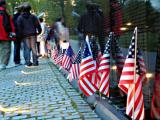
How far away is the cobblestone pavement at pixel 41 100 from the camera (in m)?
7.29

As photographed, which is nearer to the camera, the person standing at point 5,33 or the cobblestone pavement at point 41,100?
the cobblestone pavement at point 41,100

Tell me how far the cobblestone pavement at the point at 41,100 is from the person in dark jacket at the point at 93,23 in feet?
3.76

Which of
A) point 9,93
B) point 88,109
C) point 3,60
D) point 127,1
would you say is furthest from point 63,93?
point 3,60

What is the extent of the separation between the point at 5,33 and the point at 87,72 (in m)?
8.95

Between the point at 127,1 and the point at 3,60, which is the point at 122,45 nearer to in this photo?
the point at 127,1

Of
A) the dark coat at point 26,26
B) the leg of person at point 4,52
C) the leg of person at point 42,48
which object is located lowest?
the leg of person at point 42,48

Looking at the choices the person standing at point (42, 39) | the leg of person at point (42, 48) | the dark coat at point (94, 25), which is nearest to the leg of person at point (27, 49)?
the dark coat at point (94, 25)

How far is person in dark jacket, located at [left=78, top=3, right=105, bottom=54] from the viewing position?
9.19 metres

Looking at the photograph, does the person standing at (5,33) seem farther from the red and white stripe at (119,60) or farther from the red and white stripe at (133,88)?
the red and white stripe at (133,88)

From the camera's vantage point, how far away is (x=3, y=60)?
16641 millimetres

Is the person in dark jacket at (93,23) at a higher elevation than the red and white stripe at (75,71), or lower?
higher

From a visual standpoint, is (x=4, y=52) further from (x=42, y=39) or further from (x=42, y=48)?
(x=42, y=48)

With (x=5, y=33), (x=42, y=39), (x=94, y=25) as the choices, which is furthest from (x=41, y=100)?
(x=42, y=39)

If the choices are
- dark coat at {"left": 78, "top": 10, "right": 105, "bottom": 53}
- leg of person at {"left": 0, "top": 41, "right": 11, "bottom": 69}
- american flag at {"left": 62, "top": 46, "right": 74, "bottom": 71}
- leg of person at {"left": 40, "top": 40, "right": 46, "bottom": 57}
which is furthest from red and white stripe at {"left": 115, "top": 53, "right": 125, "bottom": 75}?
leg of person at {"left": 40, "top": 40, "right": 46, "bottom": 57}
